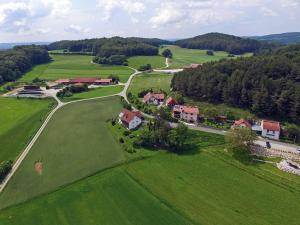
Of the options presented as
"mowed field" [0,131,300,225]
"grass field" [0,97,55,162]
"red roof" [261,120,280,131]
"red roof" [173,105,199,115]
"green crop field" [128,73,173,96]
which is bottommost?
"mowed field" [0,131,300,225]

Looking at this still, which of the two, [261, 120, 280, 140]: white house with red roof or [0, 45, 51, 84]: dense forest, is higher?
[0, 45, 51, 84]: dense forest

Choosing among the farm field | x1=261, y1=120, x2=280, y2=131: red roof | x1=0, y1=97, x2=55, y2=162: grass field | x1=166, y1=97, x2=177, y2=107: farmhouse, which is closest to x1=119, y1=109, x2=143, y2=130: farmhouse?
the farm field

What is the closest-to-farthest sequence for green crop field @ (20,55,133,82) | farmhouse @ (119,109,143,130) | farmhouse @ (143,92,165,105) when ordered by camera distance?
farmhouse @ (119,109,143,130) → farmhouse @ (143,92,165,105) → green crop field @ (20,55,133,82)

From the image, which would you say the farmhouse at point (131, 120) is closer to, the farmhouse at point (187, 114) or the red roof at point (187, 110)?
the farmhouse at point (187, 114)

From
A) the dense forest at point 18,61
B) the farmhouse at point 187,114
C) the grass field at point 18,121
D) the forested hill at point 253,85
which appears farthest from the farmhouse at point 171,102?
the dense forest at point 18,61

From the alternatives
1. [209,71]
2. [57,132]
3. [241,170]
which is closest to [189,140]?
[241,170]

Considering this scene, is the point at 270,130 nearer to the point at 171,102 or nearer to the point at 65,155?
the point at 171,102

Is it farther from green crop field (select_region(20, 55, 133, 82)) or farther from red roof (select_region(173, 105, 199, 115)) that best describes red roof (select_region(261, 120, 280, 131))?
green crop field (select_region(20, 55, 133, 82))
